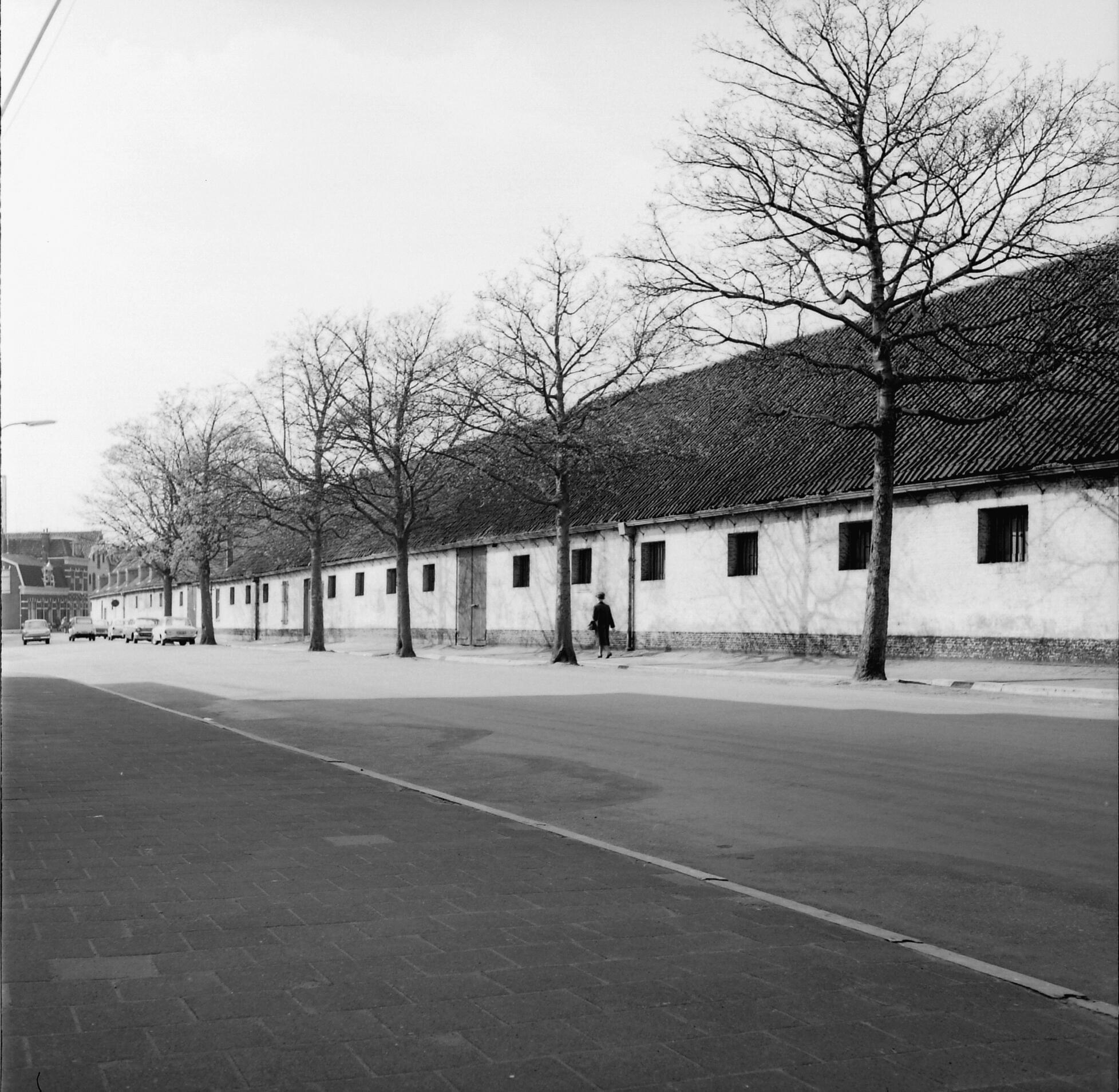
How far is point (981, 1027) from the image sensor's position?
13.0 ft

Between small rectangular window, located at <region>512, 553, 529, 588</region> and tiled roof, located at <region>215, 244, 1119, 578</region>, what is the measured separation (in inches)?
36.1

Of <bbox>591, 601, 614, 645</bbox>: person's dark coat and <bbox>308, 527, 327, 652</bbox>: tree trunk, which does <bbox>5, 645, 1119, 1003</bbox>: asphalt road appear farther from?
<bbox>308, 527, 327, 652</bbox>: tree trunk

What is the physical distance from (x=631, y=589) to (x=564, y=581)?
3.14m

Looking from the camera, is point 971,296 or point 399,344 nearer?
point 971,296

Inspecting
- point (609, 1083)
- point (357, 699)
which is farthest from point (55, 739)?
point (609, 1083)

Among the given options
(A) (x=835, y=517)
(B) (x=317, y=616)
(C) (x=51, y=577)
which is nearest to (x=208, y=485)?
(B) (x=317, y=616)

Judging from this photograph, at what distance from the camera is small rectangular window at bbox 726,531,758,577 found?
31.9 meters

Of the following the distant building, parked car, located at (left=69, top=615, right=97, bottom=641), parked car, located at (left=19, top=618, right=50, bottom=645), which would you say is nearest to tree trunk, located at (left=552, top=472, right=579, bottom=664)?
parked car, located at (left=19, top=618, right=50, bottom=645)

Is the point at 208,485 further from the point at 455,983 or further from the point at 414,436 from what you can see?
the point at 455,983

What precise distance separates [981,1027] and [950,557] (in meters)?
23.3

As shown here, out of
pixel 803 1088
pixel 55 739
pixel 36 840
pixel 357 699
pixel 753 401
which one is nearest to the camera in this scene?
pixel 803 1088

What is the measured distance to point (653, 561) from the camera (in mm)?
35562

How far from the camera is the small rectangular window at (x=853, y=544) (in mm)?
28719

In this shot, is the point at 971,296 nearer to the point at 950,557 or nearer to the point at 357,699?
the point at 950,557
